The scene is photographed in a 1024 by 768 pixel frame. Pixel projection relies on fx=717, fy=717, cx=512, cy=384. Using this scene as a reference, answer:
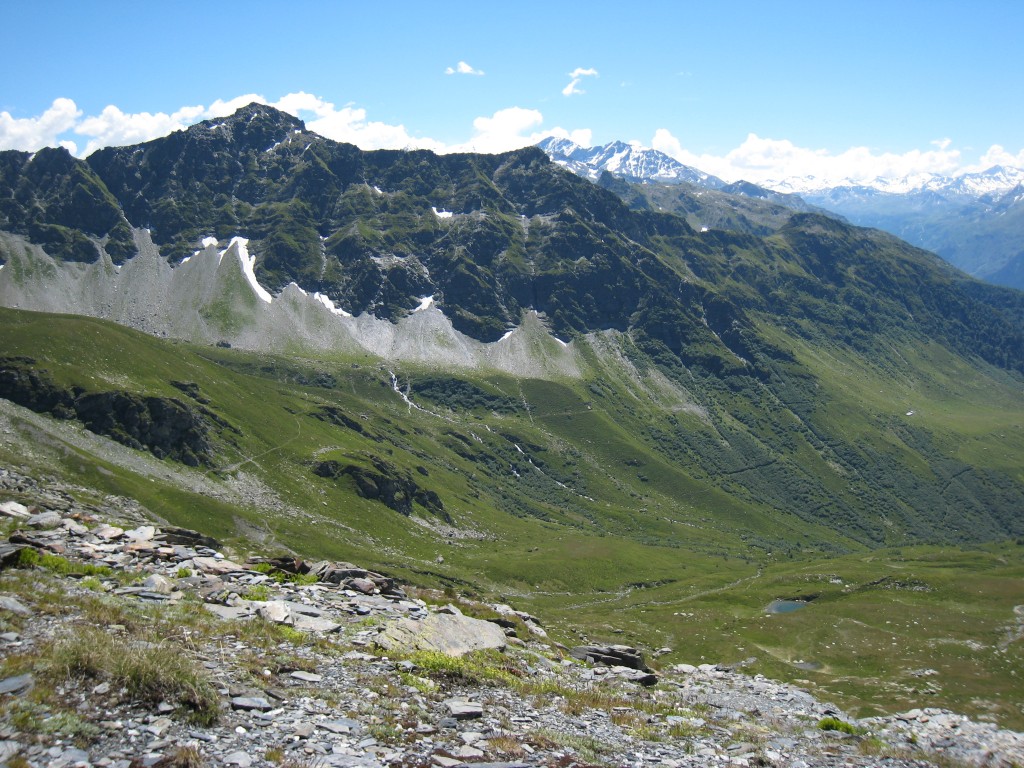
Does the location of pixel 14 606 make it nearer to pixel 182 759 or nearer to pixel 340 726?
pixel 182 759

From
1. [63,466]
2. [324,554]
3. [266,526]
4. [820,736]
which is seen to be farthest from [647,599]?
[820,736]

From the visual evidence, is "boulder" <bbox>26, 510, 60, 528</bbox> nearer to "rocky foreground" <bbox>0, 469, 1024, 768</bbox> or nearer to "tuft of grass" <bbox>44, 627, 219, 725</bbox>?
"rocky foreground" <bbox>0, 469, 1024, 768</bbox>

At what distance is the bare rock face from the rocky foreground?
119mm

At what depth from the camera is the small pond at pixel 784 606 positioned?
514 ft

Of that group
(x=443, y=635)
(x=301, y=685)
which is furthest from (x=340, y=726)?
(x=443, y=635)

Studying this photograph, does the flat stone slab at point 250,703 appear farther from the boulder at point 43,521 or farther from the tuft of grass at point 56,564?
the boulder at point 43,521

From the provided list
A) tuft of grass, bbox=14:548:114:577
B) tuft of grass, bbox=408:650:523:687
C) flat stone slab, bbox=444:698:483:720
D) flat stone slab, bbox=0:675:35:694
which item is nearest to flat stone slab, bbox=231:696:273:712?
flat stone slab, bbox=0:675:35:694

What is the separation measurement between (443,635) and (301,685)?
36.8ft

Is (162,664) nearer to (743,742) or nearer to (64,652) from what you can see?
(64,652)

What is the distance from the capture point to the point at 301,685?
67.9 ft

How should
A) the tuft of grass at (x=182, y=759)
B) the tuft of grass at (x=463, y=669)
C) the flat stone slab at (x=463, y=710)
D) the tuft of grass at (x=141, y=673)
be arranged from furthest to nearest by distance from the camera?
the tuft of grass at (x=463, y=669) → the flat stone slab at (x=463, y=710) → the tuft of grass at (x=141, y=673) → the tuft of grass at (x=182, y=759)

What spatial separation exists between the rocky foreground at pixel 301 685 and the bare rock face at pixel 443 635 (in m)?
0.12

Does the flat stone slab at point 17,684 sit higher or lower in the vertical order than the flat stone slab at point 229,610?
higher

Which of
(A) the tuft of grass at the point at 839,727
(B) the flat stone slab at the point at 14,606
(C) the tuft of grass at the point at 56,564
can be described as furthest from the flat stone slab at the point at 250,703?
(A) the tuft of grass at the point at 839,727
